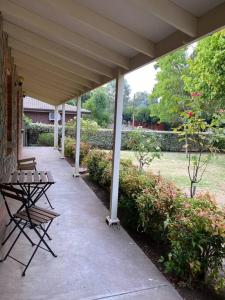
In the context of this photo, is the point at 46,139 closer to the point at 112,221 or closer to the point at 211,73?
the point at 211,73

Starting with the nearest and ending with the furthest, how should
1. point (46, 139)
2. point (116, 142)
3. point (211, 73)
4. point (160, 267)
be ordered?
point (160, 267) → point (116, 142) → point (211, 73) → point (46, 139)

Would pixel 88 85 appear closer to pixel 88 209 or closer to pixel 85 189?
pixel 85 189

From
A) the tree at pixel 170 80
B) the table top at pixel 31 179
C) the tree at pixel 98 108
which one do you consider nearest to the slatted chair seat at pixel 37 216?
the table top at pixel 31 179

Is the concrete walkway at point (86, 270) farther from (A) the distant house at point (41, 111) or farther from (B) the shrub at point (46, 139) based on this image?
(A) the distant house at point (41, 111)

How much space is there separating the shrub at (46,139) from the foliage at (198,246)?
610 inches

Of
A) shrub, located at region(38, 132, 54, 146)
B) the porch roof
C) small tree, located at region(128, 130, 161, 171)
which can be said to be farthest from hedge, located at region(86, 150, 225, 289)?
shrub, located at region(38, 132, 54, 146)

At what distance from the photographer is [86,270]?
3002 mm

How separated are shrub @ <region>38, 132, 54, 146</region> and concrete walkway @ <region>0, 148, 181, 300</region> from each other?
44.8 feet

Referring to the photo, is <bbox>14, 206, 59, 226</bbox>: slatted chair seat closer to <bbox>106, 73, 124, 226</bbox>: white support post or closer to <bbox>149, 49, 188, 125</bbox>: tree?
<bbox>106, 73, 124, 226</bbox>: white support post

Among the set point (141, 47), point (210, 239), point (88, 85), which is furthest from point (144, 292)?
point (88, 85)

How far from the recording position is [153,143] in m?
6.64

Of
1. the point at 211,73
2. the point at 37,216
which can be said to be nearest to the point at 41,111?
the point at 211,73

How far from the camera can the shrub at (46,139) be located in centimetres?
1767

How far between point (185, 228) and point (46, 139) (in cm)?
1585
